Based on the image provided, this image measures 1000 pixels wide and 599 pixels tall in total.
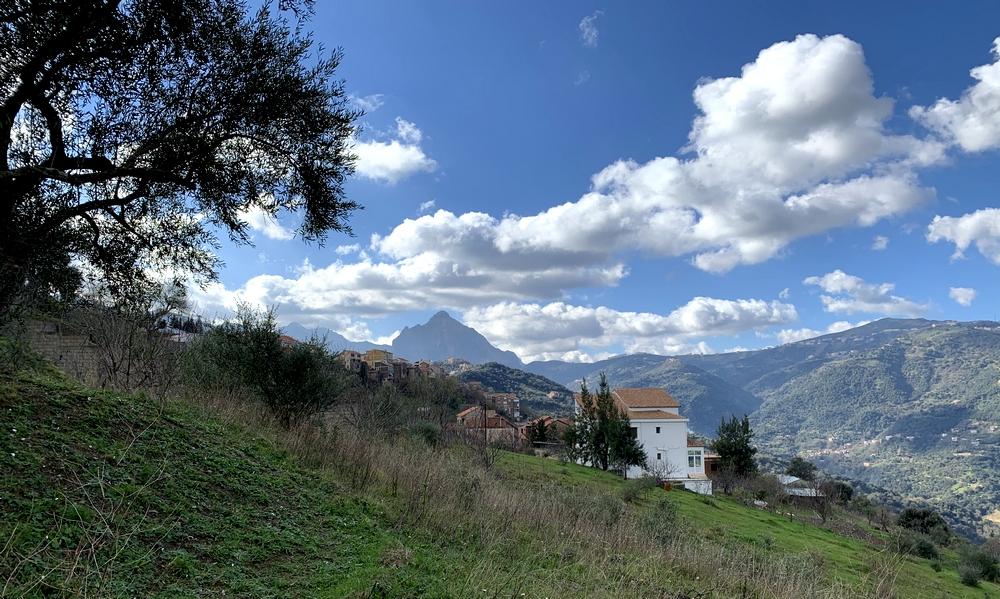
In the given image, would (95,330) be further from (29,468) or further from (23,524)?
(23,524)

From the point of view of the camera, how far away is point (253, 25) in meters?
6.08

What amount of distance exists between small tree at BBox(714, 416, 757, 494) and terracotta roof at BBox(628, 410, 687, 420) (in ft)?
22.9

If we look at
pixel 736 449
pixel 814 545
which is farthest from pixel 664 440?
pixel 814 545

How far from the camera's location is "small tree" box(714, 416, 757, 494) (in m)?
53.1

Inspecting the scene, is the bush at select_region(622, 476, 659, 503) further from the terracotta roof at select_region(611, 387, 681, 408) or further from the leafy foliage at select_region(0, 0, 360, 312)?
the terracotta roof at select_region(611, 387, 681, 408)

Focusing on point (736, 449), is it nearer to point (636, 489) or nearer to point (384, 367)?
point (636, 489)

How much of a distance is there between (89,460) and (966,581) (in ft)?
110

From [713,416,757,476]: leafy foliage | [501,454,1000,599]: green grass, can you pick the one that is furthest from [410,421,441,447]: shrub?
[713,416,757,476]: leafy foliage

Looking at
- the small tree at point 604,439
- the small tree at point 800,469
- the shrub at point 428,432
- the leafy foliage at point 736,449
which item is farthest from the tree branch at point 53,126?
the small tree at point 800,469

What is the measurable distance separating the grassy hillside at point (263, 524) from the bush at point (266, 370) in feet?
14.5

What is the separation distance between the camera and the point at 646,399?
66562 millimetres

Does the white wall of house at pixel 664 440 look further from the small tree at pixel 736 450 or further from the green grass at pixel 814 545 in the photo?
the green grass at pixel 814 545

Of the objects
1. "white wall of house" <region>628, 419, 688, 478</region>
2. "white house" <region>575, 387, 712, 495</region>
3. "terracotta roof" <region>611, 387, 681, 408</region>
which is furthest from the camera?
"terracotta roof" <region>611, 387, 681, 408</region>

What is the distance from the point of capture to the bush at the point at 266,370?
16.1 meters
